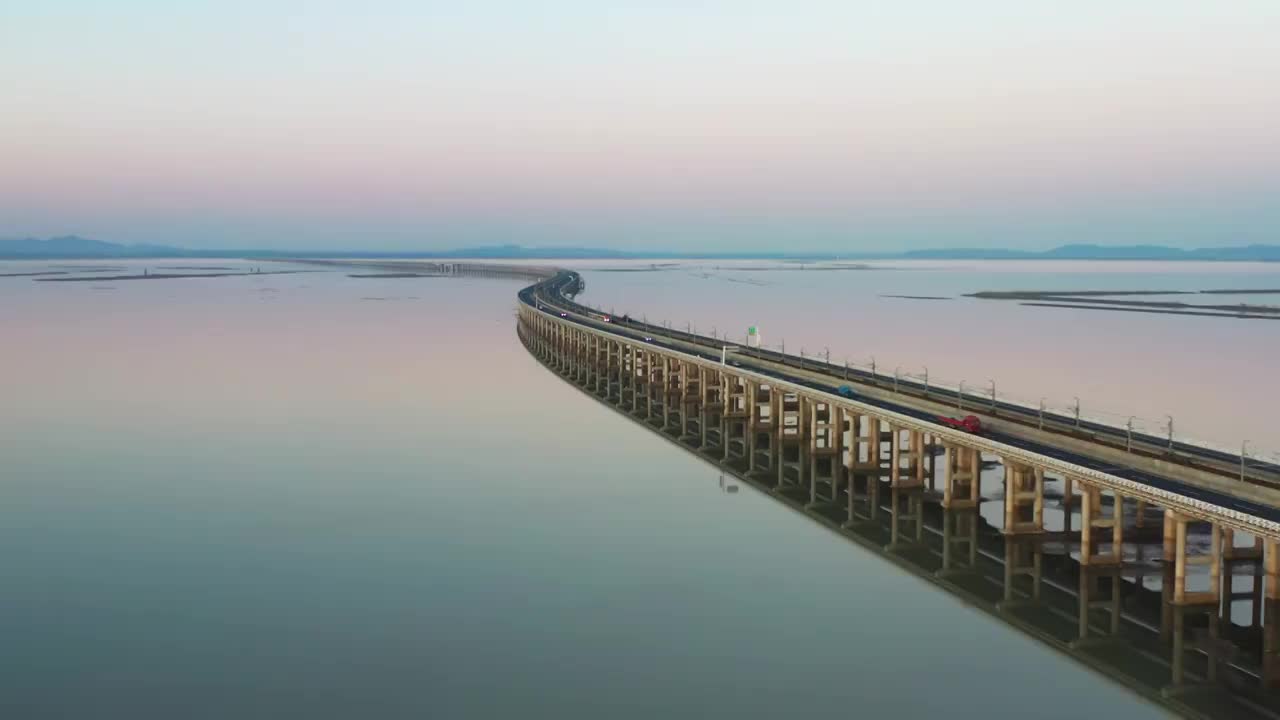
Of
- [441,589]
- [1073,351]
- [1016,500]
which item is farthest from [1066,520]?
[1073,351]

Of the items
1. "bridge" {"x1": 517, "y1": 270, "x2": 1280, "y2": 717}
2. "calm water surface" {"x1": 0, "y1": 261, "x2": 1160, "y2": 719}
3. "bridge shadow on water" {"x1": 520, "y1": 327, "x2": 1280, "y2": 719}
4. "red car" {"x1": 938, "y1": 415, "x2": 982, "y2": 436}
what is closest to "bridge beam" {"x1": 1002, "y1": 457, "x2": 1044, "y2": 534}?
"bridge" {"x1": 517, "y1": 270, "x2": 1280, "y2": 717}

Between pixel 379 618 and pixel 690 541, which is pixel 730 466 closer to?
pixel 690 541

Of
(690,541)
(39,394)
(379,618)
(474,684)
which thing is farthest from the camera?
(39,394)

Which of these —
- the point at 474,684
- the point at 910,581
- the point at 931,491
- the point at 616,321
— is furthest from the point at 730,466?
the point at 616,321

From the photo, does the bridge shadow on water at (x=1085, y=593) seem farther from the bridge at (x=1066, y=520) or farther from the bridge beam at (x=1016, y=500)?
the bridge beam at (x=1016, y=500)

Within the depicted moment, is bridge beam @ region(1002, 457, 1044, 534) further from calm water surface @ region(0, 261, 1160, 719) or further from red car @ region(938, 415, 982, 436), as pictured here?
calm water surface @ region(0, 261, 1160, 719)
